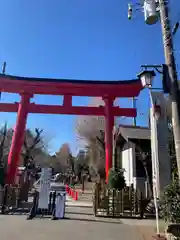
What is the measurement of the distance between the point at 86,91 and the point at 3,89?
5.22 m

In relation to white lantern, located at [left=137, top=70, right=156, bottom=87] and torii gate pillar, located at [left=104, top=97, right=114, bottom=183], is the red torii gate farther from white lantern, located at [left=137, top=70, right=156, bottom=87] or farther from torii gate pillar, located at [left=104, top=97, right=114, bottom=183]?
white lantern, located at [left=137, top=70, right=156, bottom=87]

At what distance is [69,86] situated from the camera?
49.1 ft

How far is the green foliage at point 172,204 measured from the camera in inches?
245

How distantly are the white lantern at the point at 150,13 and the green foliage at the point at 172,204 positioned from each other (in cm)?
459

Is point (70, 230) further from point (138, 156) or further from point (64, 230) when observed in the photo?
point (138, 156)

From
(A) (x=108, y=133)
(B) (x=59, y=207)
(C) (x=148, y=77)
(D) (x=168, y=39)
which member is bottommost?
(B) (x=59, y=207)

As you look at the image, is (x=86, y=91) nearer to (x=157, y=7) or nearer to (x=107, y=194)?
(x=107, y=194)

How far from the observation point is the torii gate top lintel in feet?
48.7

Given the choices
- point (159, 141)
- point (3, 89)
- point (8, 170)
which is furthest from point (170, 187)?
point (3, 89)

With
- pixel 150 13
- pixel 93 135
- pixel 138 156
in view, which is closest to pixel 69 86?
pixel 138 156

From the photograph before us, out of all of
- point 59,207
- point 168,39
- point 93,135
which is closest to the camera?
point 168,39

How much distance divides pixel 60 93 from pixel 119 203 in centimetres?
774

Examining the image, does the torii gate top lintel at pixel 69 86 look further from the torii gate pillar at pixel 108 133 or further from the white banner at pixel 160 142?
the white banner at pixel 160 142

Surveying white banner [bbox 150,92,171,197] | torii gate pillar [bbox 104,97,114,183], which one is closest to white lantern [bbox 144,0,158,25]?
white banner [bbox 150,92,171,197]
